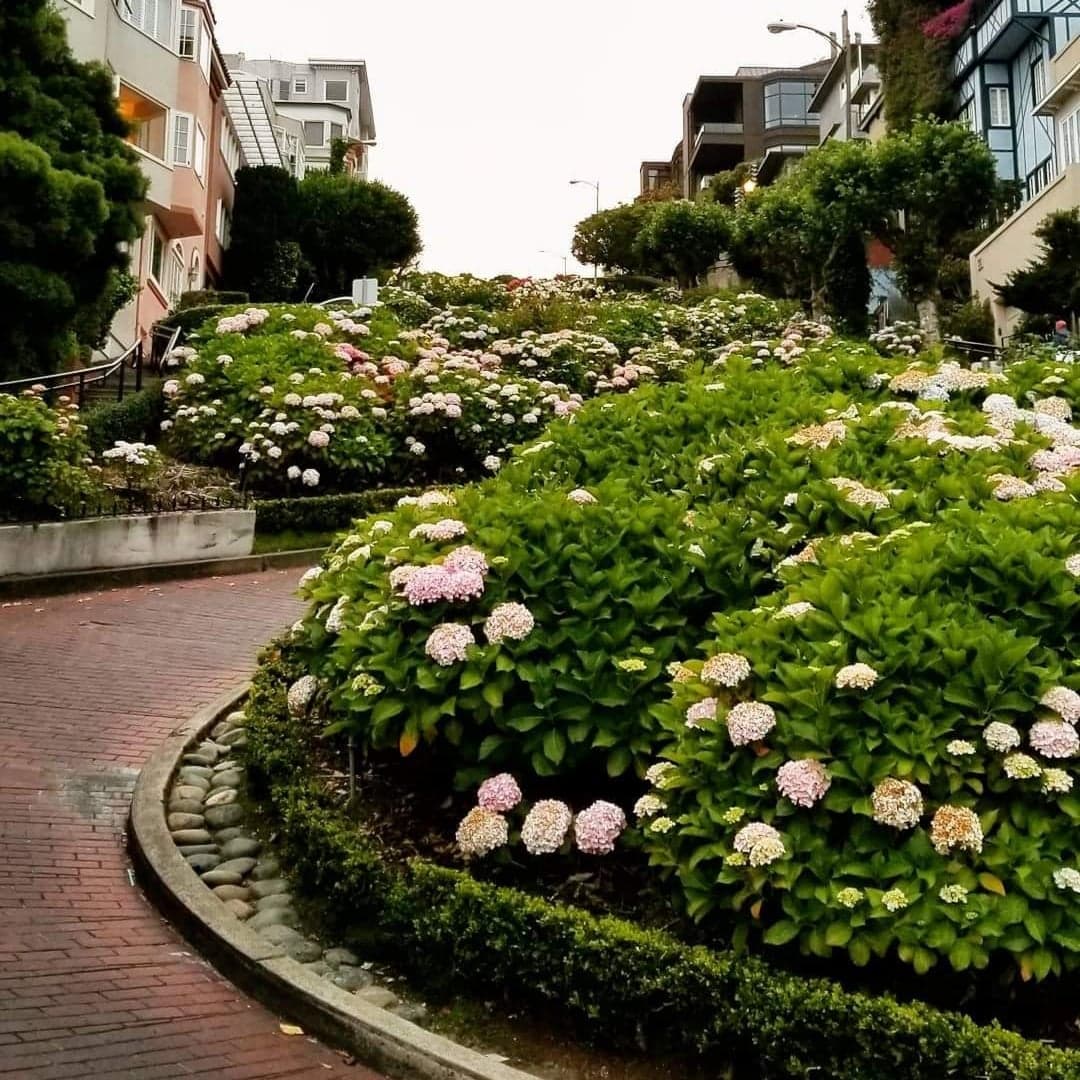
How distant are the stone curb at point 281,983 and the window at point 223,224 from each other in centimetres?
3698

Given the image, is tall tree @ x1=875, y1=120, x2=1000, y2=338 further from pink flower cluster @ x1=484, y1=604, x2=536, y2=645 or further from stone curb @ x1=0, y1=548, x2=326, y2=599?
pink flower cluster @ x1=484, y1=604, x2=536, y2=645

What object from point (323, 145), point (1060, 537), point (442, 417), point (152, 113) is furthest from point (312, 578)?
point (323, 145)

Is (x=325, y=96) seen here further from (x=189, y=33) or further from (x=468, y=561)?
(x=468, y=561)

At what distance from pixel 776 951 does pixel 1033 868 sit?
878 millimetres

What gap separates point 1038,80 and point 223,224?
89.9 ft

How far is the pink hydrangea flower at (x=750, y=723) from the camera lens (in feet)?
13.4

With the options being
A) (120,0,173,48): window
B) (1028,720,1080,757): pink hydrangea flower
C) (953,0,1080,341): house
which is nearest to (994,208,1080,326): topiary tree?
(953,0,1080,341): house

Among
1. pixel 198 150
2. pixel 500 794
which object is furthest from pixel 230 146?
pixel 500 794

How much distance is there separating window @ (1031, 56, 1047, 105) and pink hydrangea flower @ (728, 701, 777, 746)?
37596mm

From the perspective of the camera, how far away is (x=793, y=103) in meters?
71.3

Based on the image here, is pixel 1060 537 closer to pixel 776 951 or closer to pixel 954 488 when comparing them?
pixel 954 488

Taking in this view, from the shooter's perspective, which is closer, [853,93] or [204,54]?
[204,54]

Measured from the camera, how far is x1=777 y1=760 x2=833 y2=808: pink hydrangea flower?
385cm

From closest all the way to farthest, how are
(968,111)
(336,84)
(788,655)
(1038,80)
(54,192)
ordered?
(788,655) → (54,192) → (1038,80) → (968,111) → (336,84)
